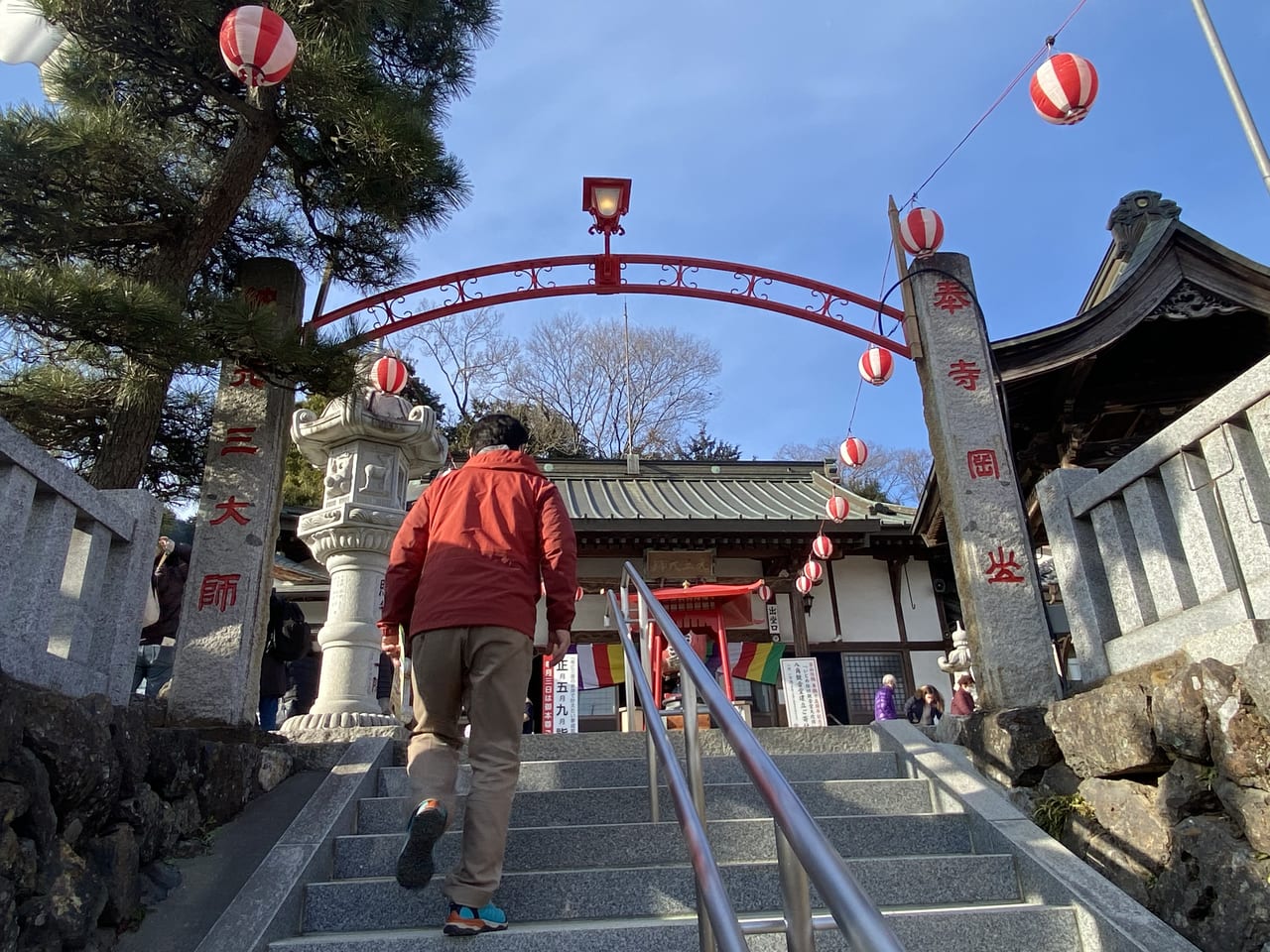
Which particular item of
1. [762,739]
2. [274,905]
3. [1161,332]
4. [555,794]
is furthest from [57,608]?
[1161,332]

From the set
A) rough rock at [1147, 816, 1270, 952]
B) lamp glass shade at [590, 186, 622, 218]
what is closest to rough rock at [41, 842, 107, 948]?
rough rock at [1147, 816, 1270, 952]

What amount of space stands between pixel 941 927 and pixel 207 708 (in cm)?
420

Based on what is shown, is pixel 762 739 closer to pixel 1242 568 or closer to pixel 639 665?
pixel 639 665

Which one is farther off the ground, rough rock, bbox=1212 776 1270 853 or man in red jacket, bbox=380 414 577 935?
man in red jacket, bbox=380 414 577 935

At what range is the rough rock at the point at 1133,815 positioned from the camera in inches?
133

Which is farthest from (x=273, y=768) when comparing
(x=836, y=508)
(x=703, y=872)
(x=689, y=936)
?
(x=836, y=508)

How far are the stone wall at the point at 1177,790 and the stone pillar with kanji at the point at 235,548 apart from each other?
442 cm

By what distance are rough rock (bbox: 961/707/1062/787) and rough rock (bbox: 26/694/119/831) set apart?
3.96 metres

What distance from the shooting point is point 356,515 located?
19.9 feet

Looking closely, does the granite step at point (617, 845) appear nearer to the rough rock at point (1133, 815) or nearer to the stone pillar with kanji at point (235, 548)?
the rough rock at point (1133, 815)

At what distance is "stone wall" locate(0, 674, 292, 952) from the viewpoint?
97.0 inches

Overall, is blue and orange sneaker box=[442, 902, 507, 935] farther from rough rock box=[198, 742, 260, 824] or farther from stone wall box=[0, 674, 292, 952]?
rough rock box=[198, 742, 260, 824]

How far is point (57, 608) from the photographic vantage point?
145 inches

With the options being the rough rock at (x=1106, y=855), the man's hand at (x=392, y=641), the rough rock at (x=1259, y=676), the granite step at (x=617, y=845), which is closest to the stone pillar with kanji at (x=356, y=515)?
the granite step at (x=617, y=845)
